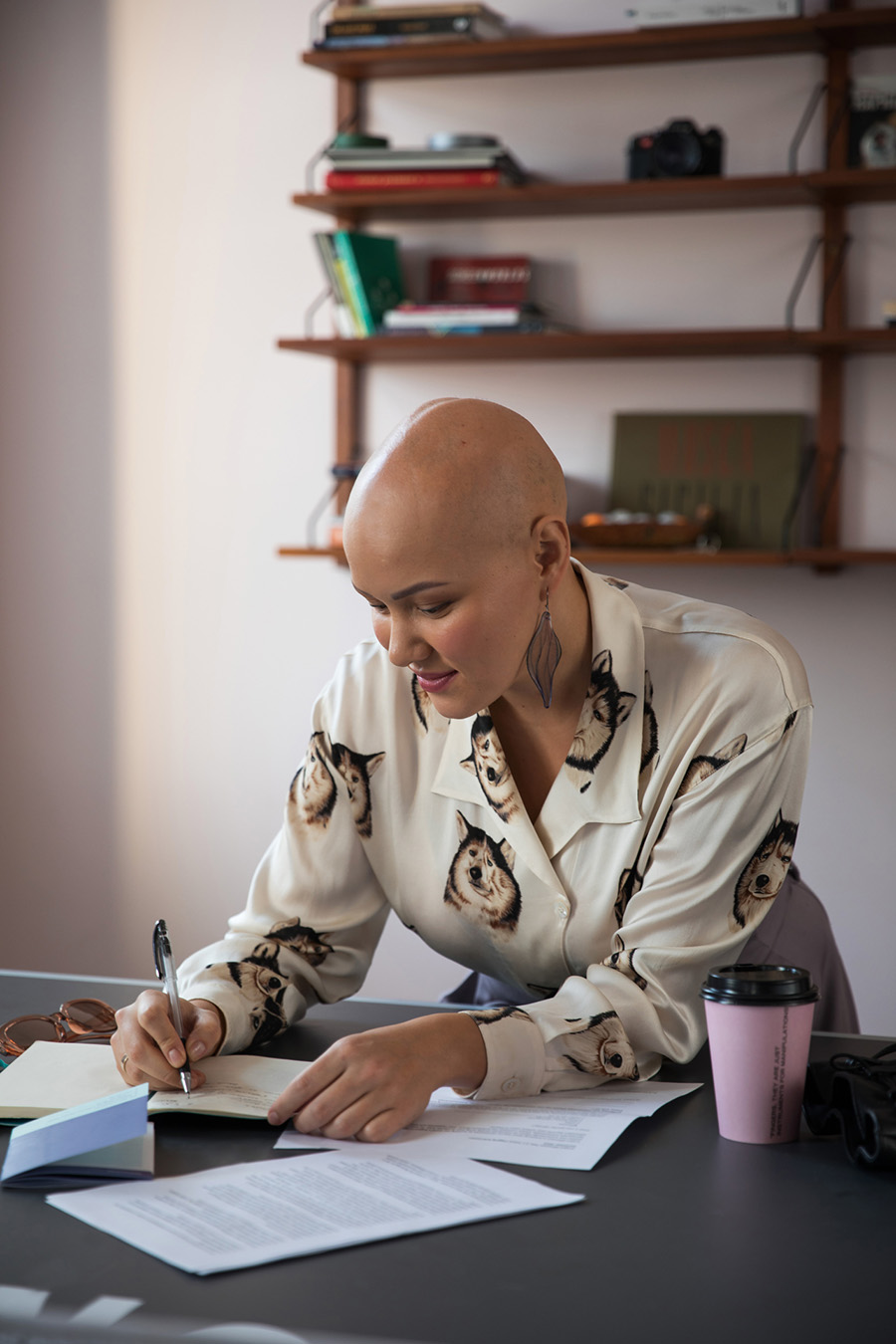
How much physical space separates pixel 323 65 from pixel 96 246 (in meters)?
0.72

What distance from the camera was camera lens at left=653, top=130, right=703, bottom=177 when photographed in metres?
2.74

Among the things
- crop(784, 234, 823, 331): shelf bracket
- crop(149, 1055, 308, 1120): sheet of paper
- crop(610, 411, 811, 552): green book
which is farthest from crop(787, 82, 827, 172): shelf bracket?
crop(149, 1055, 308, 1120): sheet of paper

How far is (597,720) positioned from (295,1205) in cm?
70

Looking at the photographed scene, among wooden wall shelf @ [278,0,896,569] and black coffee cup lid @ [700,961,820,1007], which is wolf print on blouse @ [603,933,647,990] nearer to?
black coffee cup lid @ [700,961,820,1007]

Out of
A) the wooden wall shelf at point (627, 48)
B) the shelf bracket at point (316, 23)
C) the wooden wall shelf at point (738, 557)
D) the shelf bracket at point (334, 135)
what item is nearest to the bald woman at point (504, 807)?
the wooden wall shelf at point (738, 557)

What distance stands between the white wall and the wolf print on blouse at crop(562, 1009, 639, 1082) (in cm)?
178

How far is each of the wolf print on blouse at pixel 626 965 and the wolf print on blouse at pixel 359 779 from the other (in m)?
0.35

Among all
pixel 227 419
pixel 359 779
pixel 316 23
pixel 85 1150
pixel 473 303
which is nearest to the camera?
pixel 85 1150

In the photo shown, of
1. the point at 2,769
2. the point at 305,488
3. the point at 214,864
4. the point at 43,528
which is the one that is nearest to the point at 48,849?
the point at 2,769

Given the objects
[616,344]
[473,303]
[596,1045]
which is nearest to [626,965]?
[596,1045]

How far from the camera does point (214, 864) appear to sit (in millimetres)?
3260

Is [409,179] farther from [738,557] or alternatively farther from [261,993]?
[261,993]

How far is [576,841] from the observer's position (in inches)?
58.0

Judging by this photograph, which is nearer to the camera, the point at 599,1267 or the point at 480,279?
the point at 599,1267
